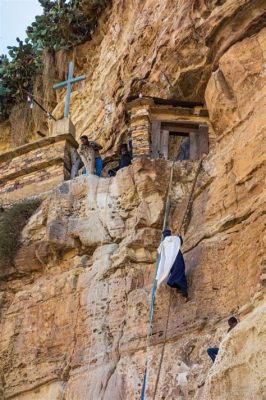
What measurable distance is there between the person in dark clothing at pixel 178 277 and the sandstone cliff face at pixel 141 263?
14 cm

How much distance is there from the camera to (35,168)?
13.7 metres

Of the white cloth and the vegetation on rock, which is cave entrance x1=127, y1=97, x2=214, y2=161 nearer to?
the white cloth

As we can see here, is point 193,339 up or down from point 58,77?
down

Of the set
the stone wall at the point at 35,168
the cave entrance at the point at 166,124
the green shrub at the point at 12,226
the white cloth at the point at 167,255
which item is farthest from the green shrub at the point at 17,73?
the white cloth at the point at 167,255

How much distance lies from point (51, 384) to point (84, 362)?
1.97 feet

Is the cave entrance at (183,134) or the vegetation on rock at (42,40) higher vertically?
the vegetation on rock at (42,40)

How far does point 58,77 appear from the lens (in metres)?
20.0

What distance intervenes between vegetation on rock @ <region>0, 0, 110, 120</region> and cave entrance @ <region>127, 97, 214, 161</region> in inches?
261

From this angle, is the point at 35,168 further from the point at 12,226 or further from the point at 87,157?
the point at 12,226

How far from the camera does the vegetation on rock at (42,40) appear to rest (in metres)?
19.8

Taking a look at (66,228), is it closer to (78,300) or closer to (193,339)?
(78,300)

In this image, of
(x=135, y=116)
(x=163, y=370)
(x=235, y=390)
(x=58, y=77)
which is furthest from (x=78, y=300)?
(x=58, y=77)

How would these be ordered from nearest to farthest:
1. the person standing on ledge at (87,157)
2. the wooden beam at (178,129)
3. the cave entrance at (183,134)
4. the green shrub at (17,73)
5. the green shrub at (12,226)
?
the green shrub at (12,226), the person standing on ledge at (87,157), the cave entrance at (183,134), the wooden beam at (178,129), the green shrub at (17,73)

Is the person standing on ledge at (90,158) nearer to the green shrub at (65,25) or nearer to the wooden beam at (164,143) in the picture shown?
the wooden beam at (164,143)
